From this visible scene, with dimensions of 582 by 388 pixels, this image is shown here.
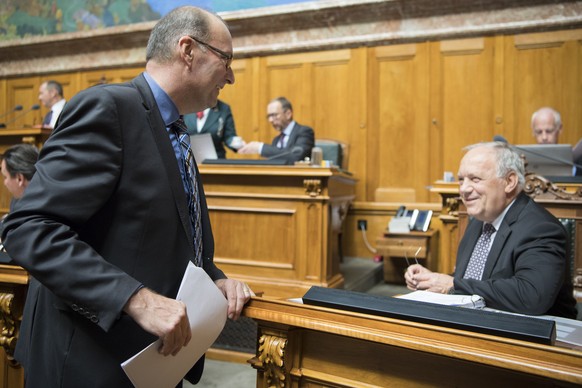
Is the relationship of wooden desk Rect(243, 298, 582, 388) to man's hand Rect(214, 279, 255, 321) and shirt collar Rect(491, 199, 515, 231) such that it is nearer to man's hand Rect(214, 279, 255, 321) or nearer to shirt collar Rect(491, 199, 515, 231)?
man's hand Rect(214, 279, 255, 321)

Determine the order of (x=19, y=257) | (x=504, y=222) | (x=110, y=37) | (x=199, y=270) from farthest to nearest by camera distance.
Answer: (x=110, y=37) → (x=504, y=222) → (x=199, y=270) → (x=19, y=257)

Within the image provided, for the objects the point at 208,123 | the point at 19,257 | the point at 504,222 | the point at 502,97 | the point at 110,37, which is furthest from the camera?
the point at 110,37

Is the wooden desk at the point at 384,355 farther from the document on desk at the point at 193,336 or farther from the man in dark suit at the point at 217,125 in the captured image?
the man in dark suit at the point at 217,125

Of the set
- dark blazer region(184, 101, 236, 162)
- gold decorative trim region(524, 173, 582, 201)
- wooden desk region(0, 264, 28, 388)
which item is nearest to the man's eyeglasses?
wooden desk region(0, 264, 28, 388)

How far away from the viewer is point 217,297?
3.78ft

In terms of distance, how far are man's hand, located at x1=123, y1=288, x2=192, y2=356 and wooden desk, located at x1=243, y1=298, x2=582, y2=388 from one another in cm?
29

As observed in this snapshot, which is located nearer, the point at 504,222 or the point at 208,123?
the point at 504,222

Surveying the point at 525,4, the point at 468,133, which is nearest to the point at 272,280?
the point at 468,133

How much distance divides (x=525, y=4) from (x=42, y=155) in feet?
17.5

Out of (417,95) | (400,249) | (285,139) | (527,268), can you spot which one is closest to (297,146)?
(285,139)

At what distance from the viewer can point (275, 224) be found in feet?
11.8

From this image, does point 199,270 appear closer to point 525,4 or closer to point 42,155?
point 42,155

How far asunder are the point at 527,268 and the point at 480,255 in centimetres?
31

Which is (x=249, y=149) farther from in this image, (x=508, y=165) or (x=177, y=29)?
(x=177, y=29)
